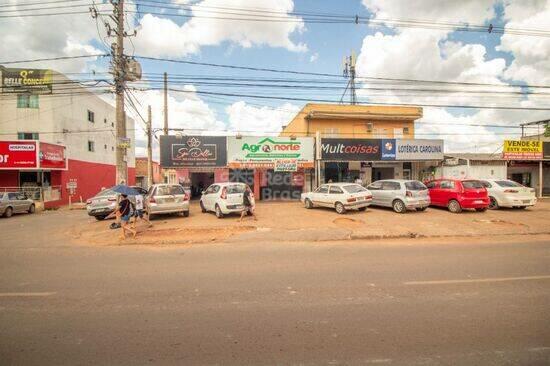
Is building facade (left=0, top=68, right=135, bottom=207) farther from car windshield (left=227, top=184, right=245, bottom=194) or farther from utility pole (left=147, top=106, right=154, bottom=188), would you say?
car windshield (left=227, top=184, right=245, bottom=194)

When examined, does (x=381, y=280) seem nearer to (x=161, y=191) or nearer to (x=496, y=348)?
(x=496, y=348)

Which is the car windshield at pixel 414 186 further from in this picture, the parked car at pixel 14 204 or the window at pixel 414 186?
the parked car at pixel 14 204

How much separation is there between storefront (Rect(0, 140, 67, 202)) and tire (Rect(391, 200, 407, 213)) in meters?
23.7

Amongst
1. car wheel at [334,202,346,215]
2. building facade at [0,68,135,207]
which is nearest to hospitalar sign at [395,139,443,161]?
car wheel at [334,202,346,215]

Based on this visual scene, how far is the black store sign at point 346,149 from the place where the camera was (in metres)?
21.0

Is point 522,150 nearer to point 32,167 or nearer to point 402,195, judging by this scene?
point 402,195

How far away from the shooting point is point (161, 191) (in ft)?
45.4

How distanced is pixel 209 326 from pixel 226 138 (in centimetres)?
1731

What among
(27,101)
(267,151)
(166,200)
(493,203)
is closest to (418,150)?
(493,203)

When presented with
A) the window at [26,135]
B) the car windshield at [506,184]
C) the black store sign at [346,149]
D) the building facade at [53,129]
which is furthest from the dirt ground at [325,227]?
the window at [26,135]

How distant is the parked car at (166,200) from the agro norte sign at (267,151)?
6.58 meters

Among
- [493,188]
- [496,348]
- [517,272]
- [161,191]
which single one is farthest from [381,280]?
[493,188]

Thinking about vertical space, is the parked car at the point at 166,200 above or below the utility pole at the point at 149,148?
below

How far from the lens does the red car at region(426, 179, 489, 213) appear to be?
14430 millimetres
